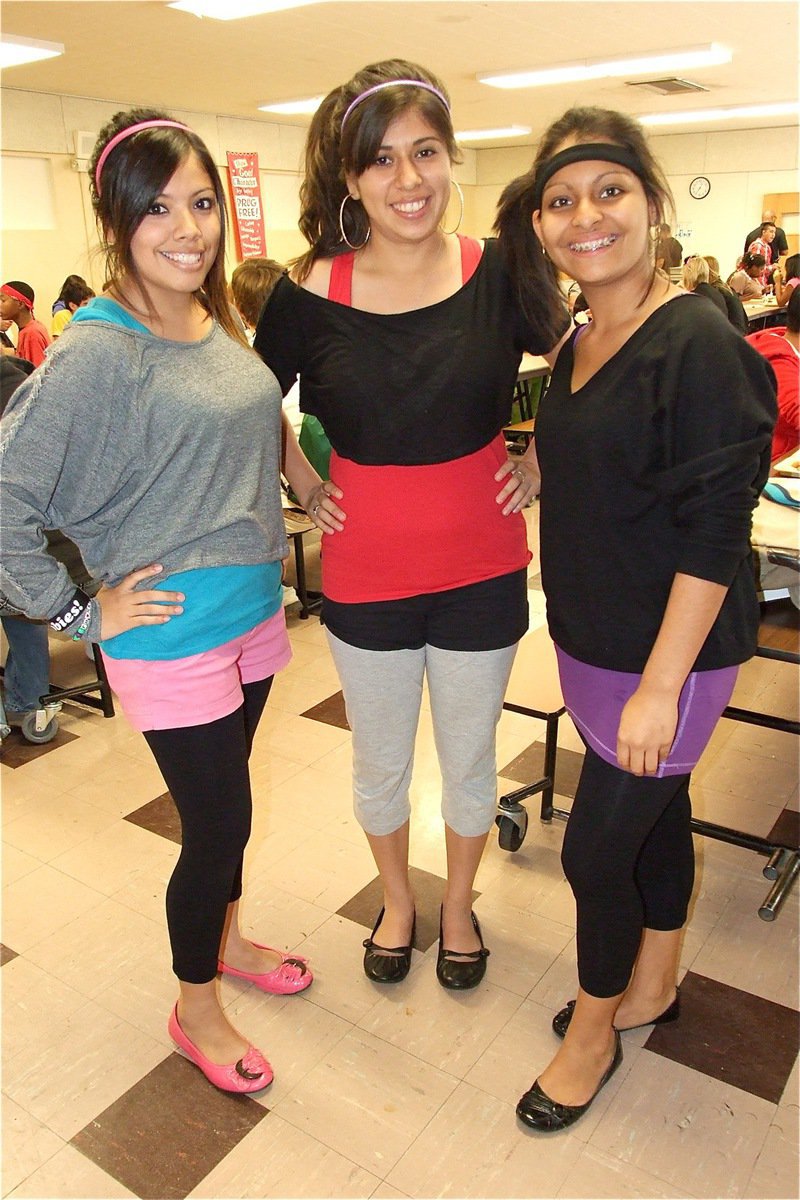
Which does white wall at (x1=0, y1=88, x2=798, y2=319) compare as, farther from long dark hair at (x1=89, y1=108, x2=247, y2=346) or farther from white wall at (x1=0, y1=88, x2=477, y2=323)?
long dark hair at (x1=89, y1=108, x2=247, y2=346)

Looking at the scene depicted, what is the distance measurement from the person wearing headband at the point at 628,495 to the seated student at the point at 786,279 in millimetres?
5375

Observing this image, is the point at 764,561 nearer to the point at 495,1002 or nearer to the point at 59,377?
the point at 495,1002

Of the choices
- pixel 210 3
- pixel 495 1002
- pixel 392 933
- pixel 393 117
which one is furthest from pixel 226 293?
pixel 210 3

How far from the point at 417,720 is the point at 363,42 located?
611cm

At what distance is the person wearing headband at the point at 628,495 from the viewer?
1.09 m

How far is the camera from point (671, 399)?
1093mm

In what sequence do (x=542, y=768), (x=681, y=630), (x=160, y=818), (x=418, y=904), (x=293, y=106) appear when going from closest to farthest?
(x=681, y=630) < (x=418, y=904) < (x=160, y=818) < (x=542, y=768) < (x=293, y=106)

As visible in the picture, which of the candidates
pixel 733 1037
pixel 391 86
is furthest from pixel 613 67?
pixel 733 1037

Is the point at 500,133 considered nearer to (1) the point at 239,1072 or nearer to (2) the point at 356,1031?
(2) the point at 356,1031

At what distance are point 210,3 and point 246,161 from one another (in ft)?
18.4

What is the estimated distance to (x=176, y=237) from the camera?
49.3 inches

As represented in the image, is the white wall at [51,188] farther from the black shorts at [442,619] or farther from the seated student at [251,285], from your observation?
the black shorts at [442,619]

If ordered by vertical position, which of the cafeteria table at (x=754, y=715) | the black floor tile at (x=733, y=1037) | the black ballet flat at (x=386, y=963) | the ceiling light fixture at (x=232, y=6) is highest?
the ceiling light fixture at (x=232, y=6)

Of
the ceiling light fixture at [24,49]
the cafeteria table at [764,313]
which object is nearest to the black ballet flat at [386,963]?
the cafeteria table at [764,313]
